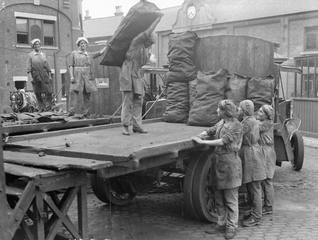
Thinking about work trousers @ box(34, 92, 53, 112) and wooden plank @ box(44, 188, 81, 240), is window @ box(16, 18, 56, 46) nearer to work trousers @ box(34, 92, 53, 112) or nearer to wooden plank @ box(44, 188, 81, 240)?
work trousers @ box(34, 92, 53, 112)

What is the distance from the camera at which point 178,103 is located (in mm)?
7578

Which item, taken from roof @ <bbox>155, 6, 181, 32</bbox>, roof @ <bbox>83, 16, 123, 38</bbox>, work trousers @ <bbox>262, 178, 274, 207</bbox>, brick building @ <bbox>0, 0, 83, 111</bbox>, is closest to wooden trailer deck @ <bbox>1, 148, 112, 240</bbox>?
work trousers @ <bbox>262, 178, 274, 207</bbox>

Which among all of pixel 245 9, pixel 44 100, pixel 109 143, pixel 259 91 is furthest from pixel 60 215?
pixel 245 9

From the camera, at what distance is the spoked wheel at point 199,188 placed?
5.56m

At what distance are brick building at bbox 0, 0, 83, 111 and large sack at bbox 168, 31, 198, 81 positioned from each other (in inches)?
597

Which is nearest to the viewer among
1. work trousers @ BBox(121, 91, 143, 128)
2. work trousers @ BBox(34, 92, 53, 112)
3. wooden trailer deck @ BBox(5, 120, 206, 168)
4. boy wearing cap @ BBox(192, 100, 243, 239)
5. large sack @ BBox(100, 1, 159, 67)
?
wooden trailer deck @ BBox(5, 120, 206, 168)

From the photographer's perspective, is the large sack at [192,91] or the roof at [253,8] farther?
the roof at [253,8]

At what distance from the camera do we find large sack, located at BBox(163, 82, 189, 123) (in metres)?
7.57

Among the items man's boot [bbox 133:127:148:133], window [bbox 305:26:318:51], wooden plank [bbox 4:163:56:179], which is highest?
window [bbox 305:26:318:51]

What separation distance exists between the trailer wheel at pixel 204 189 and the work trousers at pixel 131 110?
1060mm

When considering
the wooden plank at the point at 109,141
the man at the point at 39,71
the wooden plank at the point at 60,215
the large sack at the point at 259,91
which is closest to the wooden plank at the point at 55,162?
the wooden plank at the point at 109,141

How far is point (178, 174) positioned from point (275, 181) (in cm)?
269

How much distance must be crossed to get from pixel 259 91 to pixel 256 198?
1920 millimetres

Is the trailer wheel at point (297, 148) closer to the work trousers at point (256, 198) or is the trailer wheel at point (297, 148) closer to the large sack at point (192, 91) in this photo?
the large sack at point (192, 91)
